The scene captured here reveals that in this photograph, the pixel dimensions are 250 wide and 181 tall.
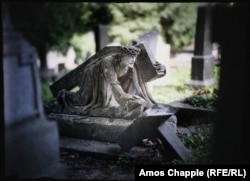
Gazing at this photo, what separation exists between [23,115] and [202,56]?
5.30m

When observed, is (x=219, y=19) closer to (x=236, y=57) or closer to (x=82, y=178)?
(x=236, y=57)

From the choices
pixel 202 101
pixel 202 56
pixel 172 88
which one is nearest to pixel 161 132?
pixel 202 101

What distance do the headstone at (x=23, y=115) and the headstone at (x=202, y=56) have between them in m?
4.82

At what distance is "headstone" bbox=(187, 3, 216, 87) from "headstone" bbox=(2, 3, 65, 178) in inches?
190

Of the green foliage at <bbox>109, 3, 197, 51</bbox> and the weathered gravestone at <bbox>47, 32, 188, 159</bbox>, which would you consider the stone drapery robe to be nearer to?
the weathered gravestone at <bbox>47, 32, 188, 159</bbox>

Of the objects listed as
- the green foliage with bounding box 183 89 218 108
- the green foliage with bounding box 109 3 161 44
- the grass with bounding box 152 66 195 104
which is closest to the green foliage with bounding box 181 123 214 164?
the green foliage with bounding box 183 89 218 108

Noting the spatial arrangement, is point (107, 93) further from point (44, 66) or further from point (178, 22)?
point (178, 22)

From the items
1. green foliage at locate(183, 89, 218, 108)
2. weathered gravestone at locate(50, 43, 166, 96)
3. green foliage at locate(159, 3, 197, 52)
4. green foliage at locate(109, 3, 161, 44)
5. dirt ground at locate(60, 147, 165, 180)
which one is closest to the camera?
dirt ground at locate(60, 147, 165, 180)

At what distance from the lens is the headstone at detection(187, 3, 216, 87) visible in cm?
824

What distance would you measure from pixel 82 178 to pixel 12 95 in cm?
129

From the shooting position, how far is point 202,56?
8.38 meters

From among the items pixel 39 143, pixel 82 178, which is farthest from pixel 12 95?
pixel 82 178

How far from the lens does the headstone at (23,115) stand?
4023 millimetres

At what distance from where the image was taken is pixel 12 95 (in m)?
4.15
